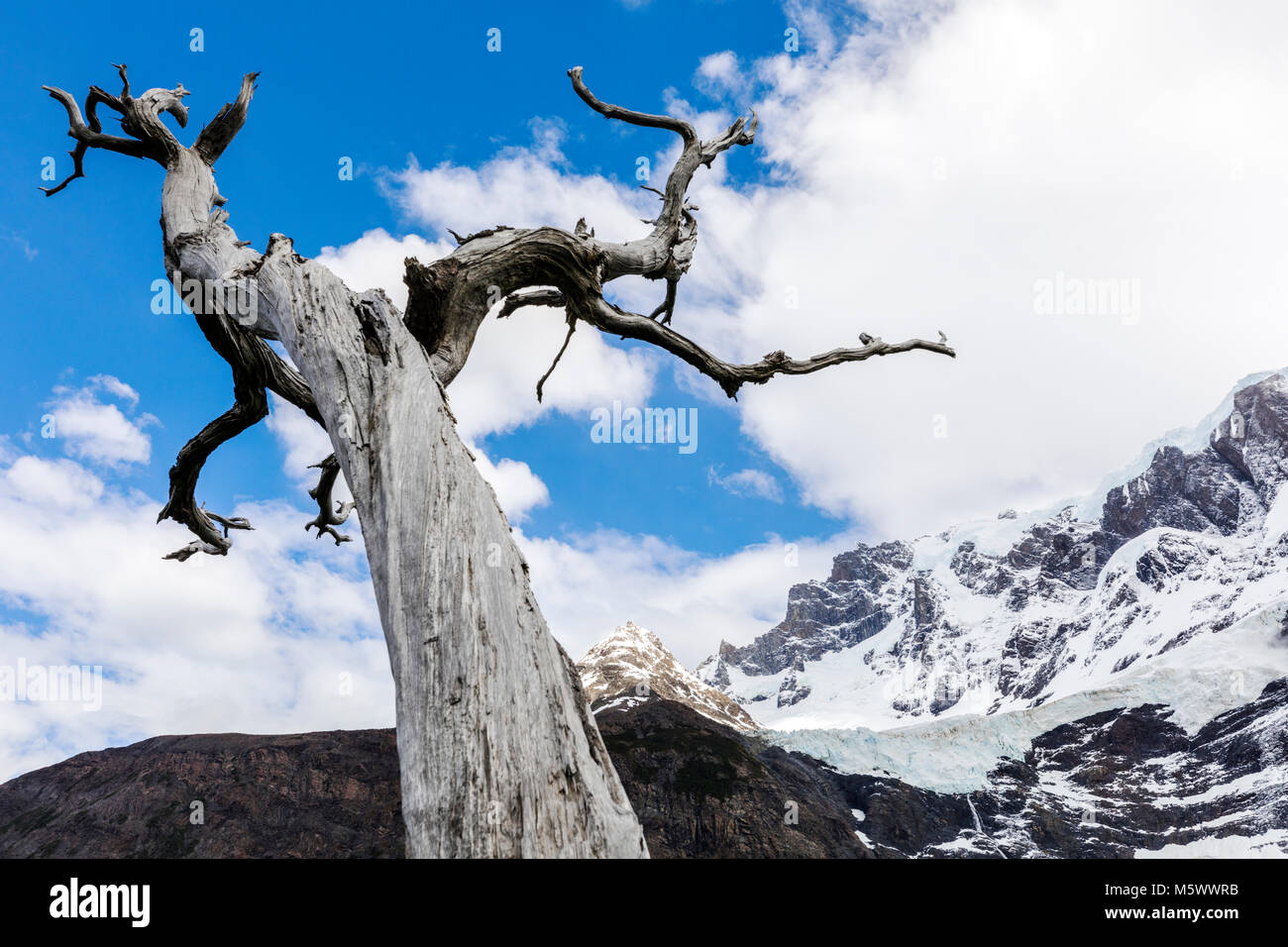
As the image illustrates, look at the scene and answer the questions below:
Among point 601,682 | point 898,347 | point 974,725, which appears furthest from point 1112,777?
point 898,347

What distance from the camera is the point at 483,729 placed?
2.60 metres

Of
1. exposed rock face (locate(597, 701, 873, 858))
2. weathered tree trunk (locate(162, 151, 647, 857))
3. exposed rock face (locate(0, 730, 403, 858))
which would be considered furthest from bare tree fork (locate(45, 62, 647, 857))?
exposed rock face (locate(0, 730, 403, 858))

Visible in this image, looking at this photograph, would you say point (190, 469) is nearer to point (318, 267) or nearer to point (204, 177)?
point (204, 177)

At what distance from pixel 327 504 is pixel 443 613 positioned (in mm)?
5033

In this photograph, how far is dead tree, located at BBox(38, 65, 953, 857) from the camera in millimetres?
2566

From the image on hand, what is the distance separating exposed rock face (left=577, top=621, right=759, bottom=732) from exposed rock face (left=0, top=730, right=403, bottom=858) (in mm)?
79818

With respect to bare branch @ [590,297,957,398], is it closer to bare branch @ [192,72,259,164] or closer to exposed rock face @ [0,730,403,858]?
bare branch @ [192,72,259,164]

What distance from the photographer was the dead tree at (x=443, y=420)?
2566 mm

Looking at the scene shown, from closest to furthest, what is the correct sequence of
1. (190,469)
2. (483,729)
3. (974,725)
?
1. (483,729)
2. (190,469)
3. (974,725)

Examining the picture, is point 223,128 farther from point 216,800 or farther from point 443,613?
point 216,800

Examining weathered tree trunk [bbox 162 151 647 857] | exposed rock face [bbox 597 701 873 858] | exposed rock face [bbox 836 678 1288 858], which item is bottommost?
exposed rock face [bbox 836 678 1288 858]

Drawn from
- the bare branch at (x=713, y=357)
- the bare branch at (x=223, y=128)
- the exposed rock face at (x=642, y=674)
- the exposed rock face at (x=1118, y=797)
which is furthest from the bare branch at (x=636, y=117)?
the exposed rock face at (x=642, y=674)

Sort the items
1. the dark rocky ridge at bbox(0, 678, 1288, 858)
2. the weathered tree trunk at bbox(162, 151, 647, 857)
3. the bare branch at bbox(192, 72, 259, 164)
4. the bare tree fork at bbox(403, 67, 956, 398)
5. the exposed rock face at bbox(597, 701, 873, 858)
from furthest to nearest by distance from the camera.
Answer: the exposed rock face at bbox(597, 701, 873, 858)
the dark rocky ridge at bbox(0, 678, 1288, 858)
the bare branch at bbox(192, 72, 259, 164)
the bare tree fork at bbox(403, 67, 956, 398)
the weathered tree trunk at bbox(162, 151, 647, 857)
